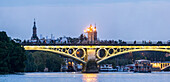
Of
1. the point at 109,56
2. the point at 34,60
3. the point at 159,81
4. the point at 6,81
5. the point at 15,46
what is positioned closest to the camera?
the point at 6,81

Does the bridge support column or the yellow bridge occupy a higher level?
the yellow bridge

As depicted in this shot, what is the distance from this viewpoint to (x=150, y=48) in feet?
550

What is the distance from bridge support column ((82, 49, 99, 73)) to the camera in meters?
168

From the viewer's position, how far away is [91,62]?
16900cm

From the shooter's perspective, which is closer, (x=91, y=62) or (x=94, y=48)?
(x=91, y=62)

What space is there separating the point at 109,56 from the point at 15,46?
2867 centimetres

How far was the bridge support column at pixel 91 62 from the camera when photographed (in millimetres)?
168000

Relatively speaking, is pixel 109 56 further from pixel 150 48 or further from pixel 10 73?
pixel 10 73

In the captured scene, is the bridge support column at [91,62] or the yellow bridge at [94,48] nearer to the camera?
the yellow bridge at [94,48]

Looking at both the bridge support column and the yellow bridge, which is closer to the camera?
the yellow bridge

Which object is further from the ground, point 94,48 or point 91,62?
point 94,48

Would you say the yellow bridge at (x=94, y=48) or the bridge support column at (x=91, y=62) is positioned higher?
the yellow bridge at (x=94, y=48)

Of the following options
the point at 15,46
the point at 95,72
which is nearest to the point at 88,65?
the point at 95,72

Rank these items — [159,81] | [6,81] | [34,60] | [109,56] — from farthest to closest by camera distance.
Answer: [34,60] → [109,56] → [159,81] → [6,81]
